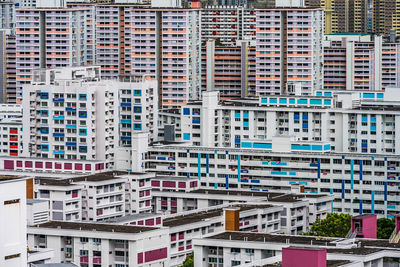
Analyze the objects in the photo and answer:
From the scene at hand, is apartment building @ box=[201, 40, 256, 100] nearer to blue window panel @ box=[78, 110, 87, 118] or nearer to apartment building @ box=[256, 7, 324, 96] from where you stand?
apartment building @ box=[256, 7, 324, 96]

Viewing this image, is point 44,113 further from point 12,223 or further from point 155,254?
point 12,223

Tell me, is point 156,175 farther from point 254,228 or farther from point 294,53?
point 294,53

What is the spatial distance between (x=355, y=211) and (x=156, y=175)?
60.8 ft

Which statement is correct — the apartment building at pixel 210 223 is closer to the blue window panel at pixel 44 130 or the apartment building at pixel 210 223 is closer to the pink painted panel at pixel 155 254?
the pink painted panel at pixel 155 254

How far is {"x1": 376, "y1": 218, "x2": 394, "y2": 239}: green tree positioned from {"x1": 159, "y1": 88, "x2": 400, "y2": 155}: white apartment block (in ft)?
82.4

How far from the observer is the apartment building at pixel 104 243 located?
3792 inches

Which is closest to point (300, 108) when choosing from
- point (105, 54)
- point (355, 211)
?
point (355, 211)

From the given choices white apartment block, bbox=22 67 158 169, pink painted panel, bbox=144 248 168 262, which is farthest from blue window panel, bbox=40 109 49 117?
pink painted panel, bbox=144 248 168 262

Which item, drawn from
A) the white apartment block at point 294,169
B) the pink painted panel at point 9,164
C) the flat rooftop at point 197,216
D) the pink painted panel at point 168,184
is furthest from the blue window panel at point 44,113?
the flat rooftop at point 197,216

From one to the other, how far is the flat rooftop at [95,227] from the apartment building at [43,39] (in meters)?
80.6

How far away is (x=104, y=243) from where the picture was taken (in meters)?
97.4

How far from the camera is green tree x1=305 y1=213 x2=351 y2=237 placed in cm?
10838

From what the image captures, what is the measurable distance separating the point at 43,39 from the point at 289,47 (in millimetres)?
31275

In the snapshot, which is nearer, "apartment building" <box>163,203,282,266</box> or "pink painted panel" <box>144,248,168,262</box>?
"pink painted panel" <box>144,248,168,262</box>
